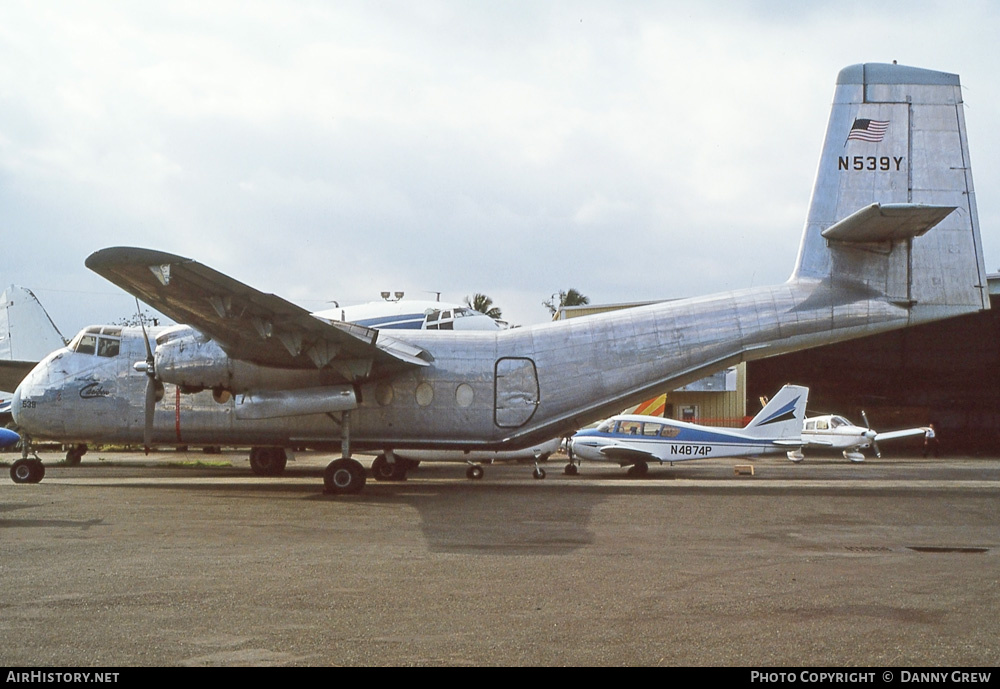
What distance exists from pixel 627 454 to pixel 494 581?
1847cm

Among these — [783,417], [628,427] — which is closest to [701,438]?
[628,427]

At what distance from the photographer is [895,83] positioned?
17.4 meters

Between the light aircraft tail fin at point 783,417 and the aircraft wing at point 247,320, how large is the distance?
12.9m

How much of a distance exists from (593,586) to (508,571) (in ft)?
3.43

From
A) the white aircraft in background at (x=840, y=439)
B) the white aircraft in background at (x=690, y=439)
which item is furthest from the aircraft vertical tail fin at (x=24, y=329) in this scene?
the white aircraft in background at (x=840, y=439)

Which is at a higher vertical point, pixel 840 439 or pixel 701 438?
pixel 701 438

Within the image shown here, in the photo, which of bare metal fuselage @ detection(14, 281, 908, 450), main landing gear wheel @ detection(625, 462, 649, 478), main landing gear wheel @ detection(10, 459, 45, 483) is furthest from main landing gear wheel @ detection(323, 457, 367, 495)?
main landing gear wheel @ detection(625, 462, 649, 478)

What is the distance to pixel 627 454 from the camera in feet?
83.8

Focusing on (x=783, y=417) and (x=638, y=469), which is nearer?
(x=638, y=469)

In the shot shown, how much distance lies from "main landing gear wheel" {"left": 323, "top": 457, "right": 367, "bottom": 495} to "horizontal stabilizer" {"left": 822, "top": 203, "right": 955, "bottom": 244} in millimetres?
10527

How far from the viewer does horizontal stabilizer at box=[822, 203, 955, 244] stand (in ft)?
49.4

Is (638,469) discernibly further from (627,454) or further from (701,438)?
(701,438)

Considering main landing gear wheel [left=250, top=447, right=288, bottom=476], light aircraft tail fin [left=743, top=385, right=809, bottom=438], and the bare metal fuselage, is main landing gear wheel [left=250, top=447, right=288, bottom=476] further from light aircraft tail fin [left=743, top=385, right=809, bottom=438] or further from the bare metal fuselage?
light aircraft tail fin [left=743, top=385, right=809, bottom=438]
